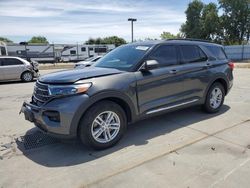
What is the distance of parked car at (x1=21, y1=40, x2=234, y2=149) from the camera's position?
3.85m

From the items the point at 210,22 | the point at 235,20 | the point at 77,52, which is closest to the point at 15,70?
the point at 77,52

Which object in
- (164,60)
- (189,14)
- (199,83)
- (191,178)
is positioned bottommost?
(191,178)

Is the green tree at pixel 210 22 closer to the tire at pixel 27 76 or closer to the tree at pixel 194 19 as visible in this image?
the tree at pixel 194 19

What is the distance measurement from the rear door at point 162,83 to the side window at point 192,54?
247 mm

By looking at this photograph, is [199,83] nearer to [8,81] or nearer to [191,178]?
[191,178]

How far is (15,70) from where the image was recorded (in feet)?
45.3

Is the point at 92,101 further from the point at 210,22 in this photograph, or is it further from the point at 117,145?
the point at 210,22

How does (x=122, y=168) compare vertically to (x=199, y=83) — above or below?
below

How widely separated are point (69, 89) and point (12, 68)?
11198 mm

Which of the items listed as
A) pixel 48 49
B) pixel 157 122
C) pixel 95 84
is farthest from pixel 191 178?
pixel 48 49

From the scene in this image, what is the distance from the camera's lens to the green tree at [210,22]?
48719mm

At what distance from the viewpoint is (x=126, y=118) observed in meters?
4.49

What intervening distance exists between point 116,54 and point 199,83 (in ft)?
6.16

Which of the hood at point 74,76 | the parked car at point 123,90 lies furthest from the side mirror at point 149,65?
the hood at point 74,76
